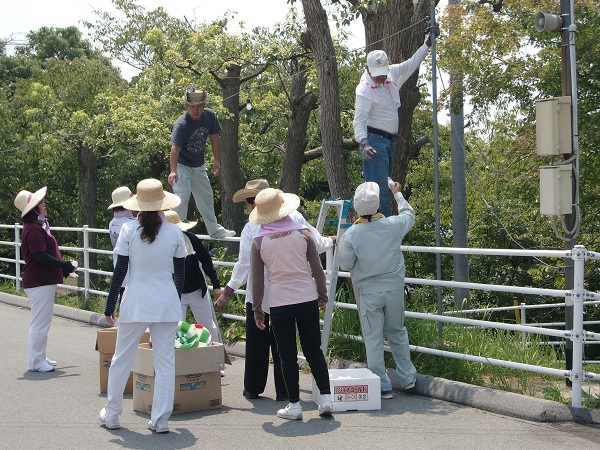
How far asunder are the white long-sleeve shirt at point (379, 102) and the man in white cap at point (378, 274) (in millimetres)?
1314

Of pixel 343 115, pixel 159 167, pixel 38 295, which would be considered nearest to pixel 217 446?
pixel 38 295

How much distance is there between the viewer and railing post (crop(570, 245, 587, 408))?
6.96 meters

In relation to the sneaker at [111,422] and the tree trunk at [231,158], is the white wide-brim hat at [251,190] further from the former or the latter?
the tree trunk at [231,158]

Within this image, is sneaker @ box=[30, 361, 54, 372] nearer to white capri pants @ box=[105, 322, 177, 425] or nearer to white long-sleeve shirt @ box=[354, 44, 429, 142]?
white capri pants @ box=[105, 322, 177, 425]

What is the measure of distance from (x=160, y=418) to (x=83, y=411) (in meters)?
1.13

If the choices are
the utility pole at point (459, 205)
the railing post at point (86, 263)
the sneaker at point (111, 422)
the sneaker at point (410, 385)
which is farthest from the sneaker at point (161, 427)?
the utility pole at point (459, 205)

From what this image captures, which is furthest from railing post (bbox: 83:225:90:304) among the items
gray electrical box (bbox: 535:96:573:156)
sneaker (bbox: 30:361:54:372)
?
gray electrical box (bbox: 535:96:573:156)

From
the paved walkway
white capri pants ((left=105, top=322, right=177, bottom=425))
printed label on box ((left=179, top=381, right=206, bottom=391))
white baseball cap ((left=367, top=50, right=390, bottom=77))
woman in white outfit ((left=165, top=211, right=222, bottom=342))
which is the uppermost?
white baseball cap ((left=367, top=50, right=390, bottom=77))

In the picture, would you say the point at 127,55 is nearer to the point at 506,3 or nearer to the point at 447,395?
the point at 506,3

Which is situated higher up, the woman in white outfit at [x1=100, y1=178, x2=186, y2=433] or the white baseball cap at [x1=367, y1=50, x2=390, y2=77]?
the white baseball cap at [x1=367, y1=50, x2=390, y2=77]

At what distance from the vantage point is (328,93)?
11.2 m

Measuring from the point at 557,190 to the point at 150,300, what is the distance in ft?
12.8

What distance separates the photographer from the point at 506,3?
704 inches

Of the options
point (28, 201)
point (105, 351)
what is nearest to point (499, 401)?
point (105, 351)
